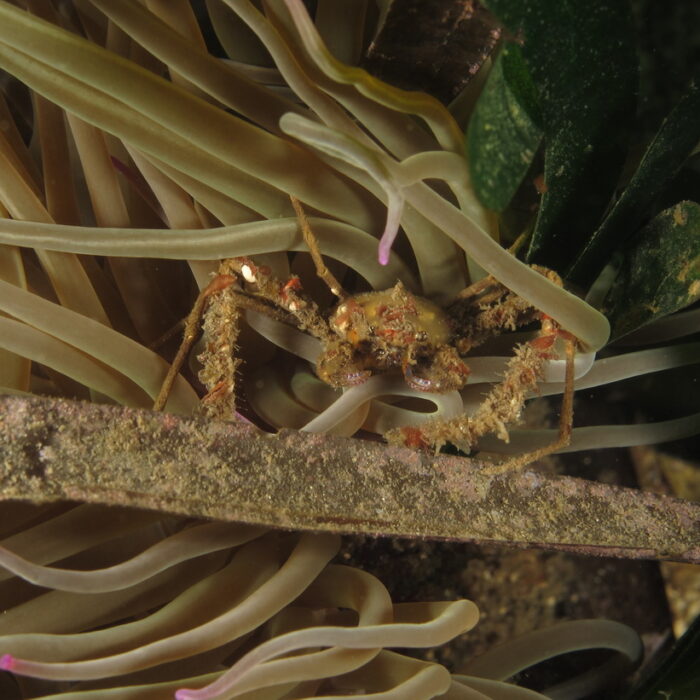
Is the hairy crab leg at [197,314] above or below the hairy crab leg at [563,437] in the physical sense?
above

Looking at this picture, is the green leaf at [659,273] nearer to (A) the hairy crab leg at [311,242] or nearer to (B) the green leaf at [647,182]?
(B) the green leaf at [647,182]

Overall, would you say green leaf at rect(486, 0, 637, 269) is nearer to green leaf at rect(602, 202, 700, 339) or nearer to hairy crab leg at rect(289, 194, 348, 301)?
green leaf at rect(602, 202, 700, 339)

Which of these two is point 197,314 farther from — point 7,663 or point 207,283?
point 7,663

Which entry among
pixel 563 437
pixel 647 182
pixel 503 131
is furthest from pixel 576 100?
pixel 563 437

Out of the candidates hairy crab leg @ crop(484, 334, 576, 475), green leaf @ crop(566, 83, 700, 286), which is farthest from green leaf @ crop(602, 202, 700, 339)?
hairy crab leg @ crop(484, 334, 576, 475)

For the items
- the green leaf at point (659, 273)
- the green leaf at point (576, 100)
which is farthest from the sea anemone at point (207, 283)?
the green leaf at point (576, 100)
